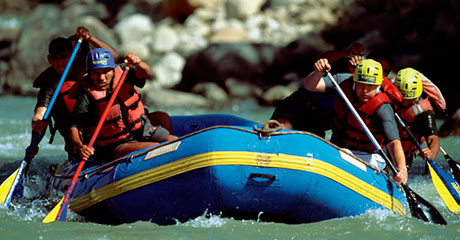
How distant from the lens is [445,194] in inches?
237

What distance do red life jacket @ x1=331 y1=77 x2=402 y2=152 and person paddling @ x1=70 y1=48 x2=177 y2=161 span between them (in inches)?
57.1

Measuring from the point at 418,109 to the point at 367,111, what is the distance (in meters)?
0.88

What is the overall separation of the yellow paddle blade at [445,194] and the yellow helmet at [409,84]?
2.12 ft

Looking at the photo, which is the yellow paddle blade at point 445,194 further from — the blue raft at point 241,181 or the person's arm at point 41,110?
the person's arm at point 41,110

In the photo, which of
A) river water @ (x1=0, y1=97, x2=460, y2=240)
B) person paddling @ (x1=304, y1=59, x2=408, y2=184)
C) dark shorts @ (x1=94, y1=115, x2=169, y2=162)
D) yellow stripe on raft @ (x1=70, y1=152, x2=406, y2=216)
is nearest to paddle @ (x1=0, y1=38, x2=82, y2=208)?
river water @ (x1=0, y1=97, x2=460, y2=240)

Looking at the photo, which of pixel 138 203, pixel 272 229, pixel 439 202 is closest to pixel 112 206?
pixel 138 203

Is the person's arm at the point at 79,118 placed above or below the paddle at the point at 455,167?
above

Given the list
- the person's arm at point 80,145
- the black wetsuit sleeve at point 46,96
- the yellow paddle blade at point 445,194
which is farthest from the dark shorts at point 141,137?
the yellow paddle blade at point 445,194

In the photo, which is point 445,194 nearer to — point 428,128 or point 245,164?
point 428,128

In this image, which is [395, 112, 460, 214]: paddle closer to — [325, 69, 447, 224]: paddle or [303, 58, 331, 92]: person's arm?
[325, 69, 447, 224]: paddle

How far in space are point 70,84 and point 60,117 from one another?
33 cm

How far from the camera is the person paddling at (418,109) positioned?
6.05 m

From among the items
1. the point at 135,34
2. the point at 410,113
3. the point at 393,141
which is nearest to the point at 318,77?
the point at 393,141

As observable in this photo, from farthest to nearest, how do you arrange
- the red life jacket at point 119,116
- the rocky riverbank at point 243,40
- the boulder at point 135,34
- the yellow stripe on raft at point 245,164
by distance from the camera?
the boulder at point 135,34 < the rocky riverbank at point 243,40 < the red life jacket at point 119,116 < the yellow stripe on raft at point 245,164
